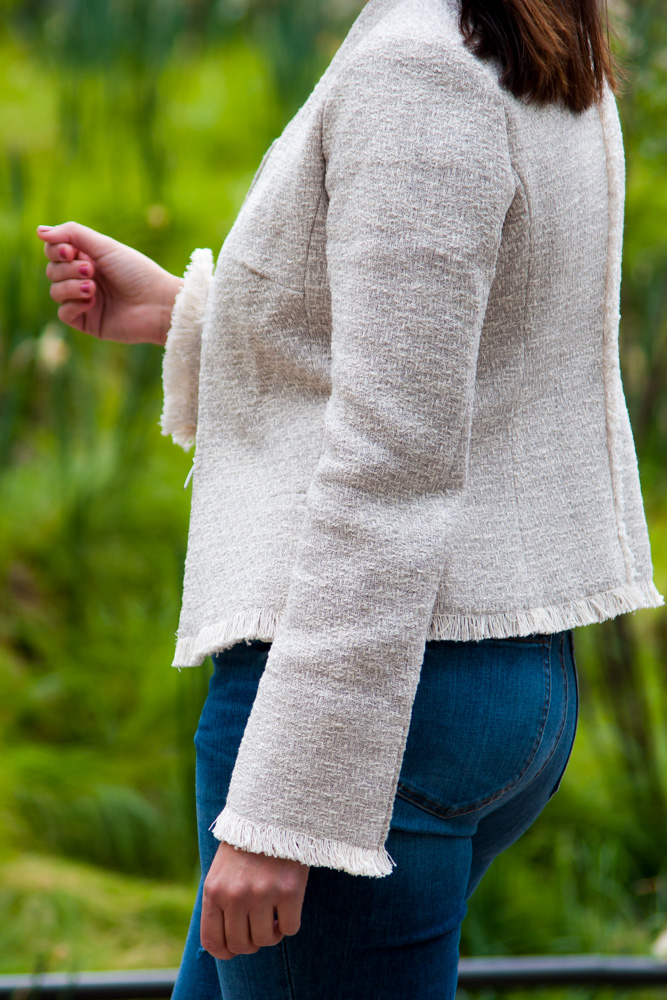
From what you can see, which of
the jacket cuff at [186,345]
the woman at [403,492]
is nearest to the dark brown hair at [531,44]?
the woman at [403,492]

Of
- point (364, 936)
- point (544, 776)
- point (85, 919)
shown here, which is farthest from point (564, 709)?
point (85, 919)

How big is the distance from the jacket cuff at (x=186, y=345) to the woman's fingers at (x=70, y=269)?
100 millimetres

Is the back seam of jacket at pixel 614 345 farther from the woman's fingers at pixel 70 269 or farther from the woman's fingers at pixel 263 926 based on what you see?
the woman's fingers at pixel 70 269

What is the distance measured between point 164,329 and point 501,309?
39 cm

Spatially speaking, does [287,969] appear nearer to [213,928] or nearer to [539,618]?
[213,928]

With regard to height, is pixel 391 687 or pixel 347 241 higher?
pixel 347 241

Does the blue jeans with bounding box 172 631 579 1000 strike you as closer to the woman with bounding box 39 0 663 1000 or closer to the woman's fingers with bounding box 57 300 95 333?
the woman with bounding box 39 0 663 1000

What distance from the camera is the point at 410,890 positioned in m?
0.62

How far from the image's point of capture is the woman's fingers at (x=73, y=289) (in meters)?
0.86

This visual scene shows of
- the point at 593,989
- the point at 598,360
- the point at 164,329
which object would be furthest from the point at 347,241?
the point at 593,989

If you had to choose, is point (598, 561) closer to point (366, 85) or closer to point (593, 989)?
point (366, 85)

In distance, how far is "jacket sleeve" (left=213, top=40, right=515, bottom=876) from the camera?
0.57 metres

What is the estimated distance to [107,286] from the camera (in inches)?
36.0


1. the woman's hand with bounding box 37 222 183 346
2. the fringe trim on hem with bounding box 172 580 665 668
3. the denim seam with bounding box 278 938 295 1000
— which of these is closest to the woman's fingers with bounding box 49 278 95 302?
the woman's hand with bounding box 37 222 183 346
